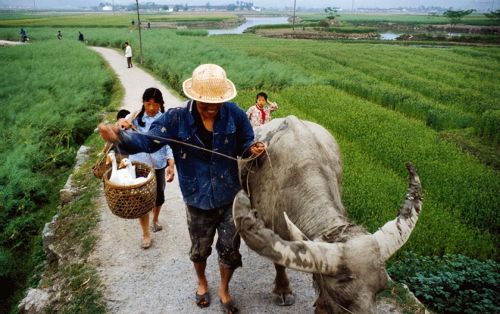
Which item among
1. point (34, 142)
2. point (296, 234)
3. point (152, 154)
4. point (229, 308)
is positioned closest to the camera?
point (296, 234)

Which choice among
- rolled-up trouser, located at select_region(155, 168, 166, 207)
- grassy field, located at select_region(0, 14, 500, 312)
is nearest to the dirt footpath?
rolled-up trouser, located at select_region(155, 168, 166, 207)

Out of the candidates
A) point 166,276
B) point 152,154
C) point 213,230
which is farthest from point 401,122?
point 213,230

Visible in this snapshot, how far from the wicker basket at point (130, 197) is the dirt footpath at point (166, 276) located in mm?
886

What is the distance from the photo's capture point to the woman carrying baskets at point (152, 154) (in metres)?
4.39

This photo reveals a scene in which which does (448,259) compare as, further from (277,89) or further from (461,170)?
(277,89)

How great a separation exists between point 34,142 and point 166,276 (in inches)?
250

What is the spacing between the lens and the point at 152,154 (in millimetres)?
4586

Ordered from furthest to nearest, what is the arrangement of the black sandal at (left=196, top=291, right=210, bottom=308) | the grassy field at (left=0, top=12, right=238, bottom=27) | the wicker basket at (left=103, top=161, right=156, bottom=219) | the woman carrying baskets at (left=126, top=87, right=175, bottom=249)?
the grassy field at (left=0, top=12, right=238, bottom=27) < the woman carrying baskets at (left=126, top=87, right=175, bottom=249) < the black sandal at (left=196, top=291, right=210, bottom=308) < the wicker basket at (left=103, top=161, right=156, bottom=219)

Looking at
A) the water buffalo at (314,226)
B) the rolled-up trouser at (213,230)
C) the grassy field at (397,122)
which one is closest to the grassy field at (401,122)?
the grassy field at (397,122)

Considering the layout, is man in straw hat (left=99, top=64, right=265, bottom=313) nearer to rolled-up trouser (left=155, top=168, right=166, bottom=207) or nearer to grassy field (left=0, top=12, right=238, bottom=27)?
rolled-up trouser (left=155, top=168, right=166, bottom=207)

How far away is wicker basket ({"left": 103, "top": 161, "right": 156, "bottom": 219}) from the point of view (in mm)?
3750

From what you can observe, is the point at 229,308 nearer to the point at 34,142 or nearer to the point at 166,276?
the point at 166,276

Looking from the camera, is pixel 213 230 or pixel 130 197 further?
pixel 130 197

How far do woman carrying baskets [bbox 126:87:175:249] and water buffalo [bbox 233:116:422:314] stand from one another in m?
1.14
